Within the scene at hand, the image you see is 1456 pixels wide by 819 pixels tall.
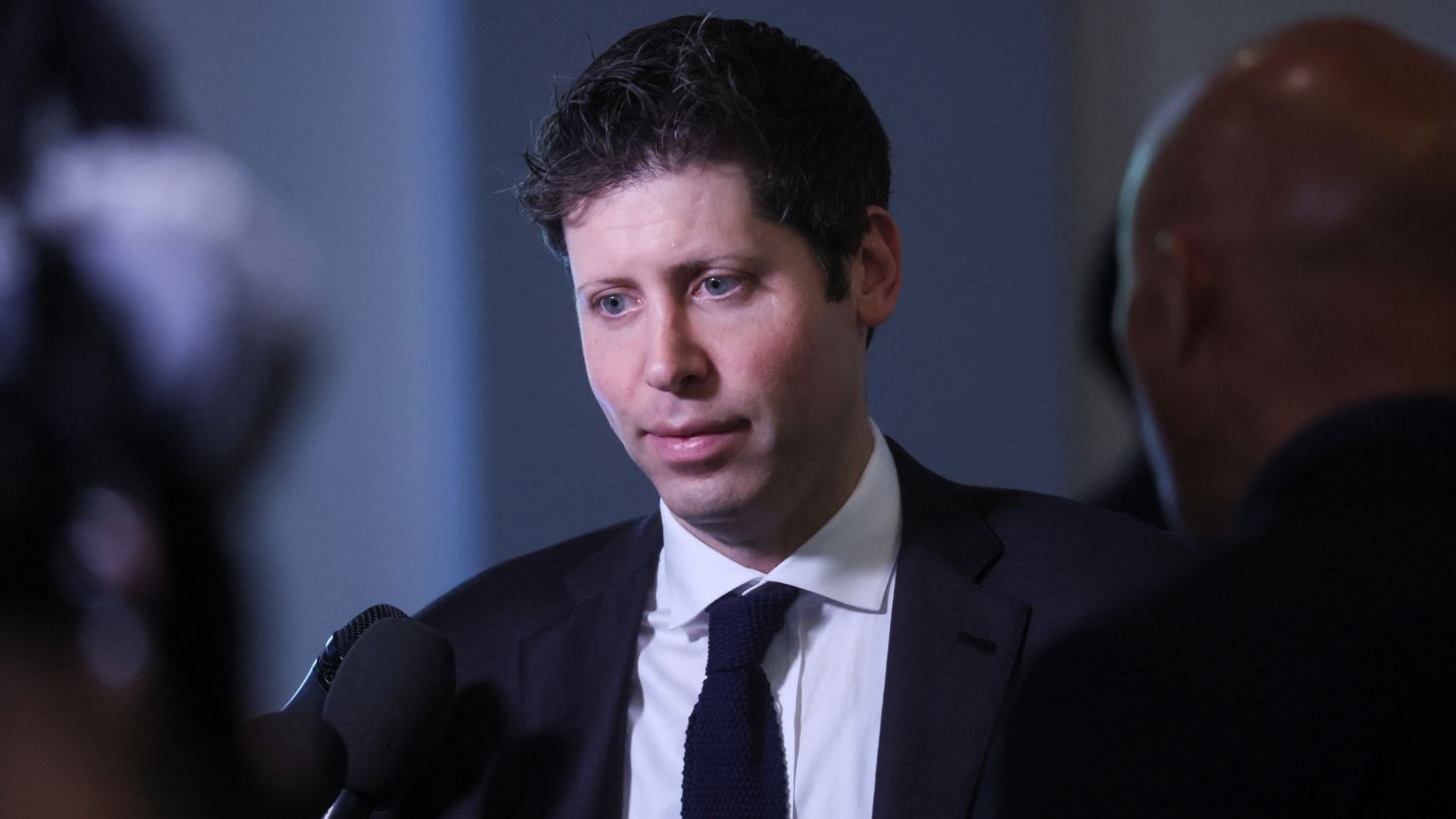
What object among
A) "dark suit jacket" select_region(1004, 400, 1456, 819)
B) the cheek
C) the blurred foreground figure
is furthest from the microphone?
the blurred foreground figure

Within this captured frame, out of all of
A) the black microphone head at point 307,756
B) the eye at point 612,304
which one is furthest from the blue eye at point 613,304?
the black microphone head at point 307,756

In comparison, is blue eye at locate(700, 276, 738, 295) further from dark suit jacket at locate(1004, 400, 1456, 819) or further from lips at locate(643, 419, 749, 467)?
dark suit jacket at locate(1004, 400, 1456, 819)

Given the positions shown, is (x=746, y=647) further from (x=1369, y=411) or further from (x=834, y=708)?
(x=1369, y=411)

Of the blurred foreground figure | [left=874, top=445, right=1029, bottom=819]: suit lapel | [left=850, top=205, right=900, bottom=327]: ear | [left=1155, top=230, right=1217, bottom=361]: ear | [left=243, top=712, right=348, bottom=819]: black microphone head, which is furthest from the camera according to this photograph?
[left=850, top=205, right=900, bottom=327]: ear

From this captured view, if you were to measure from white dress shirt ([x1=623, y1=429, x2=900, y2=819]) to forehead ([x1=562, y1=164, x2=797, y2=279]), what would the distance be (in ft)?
0.97

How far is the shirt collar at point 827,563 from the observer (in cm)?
151

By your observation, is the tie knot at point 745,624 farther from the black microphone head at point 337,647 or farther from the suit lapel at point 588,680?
the black microphone head at point 337,647

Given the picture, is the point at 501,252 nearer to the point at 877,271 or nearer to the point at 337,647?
the point at 877,271

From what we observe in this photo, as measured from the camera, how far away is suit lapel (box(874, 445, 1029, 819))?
1.38 m

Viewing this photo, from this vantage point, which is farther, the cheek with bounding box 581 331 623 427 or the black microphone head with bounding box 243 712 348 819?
the cheek with bounding box 581 331 623 427

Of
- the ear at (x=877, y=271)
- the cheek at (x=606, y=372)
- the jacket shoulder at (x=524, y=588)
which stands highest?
the ear at (x=877, y=271)

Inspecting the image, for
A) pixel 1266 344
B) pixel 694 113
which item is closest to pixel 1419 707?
pixel 1266 344

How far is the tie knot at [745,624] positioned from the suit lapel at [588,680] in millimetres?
106

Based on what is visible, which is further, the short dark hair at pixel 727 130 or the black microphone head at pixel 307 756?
the short dark hair at pixel 727 130
